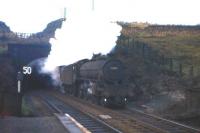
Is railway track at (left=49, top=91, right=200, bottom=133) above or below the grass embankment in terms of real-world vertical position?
below

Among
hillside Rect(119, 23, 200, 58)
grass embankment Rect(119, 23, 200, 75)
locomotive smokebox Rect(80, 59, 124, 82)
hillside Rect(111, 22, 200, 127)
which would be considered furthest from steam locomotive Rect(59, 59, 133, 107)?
hillside Rect(119, 23, 200, 58)

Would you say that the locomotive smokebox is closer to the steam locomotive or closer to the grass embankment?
the steam locomotive

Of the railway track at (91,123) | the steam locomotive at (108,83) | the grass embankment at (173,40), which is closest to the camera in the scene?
the railway track at (91,123)

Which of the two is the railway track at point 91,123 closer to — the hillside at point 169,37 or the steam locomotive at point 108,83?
the steam locomotive at point 108,83

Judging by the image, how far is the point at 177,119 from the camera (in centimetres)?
2498

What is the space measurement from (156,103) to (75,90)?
1273cm

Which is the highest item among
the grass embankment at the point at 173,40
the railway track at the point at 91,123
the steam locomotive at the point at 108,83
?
the grass embankment at the point at 173,40

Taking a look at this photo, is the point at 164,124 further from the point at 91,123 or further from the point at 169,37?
the point at 169,37

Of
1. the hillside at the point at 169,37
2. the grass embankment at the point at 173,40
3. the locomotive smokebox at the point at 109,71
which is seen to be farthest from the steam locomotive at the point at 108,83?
the hillside at the point at 169,37

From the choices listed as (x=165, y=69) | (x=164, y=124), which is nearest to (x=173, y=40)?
(x=165, y=69)

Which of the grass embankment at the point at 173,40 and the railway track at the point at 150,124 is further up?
the grass embankment at the point at 173,40

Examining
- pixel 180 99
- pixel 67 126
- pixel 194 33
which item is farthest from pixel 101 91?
pixel 194 33

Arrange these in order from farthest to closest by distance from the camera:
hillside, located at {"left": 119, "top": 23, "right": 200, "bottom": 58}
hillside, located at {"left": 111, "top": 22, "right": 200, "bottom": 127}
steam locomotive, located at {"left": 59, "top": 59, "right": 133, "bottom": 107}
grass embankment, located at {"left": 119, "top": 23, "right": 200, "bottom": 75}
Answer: hillside, located at {"left": 119, "top": 23, "right": 200, "bottom": 58} < grass embankment, located at {"left": 119, "top": 23, "right": 200, "bottom": 75} < steam locomotive, located at {"left": 59, "top": 59, "right": 133, "bottom": 107} < hillside, located at {"left": 111, "top": 22, "right": 200, "bottom": 127}

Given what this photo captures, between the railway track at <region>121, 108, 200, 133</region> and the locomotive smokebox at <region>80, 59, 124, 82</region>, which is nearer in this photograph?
the railway track at <region>121, 108, 200, 133</region>
